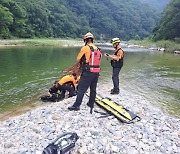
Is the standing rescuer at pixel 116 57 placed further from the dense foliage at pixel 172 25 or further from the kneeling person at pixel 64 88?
the dense foliage at pixel 172 25

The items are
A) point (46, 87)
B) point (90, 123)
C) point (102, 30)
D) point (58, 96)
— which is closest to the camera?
point (90, 123)

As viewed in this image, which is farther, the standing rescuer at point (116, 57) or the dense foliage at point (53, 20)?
the dense foliage at point (53, 20)

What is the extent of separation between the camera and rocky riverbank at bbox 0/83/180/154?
699cm

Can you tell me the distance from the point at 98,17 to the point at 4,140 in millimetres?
192961

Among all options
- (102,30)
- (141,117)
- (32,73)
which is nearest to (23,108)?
(141,117)

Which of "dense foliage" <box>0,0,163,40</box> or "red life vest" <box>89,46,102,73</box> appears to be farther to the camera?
"dense foliage" <box>0,0,163,40</box>

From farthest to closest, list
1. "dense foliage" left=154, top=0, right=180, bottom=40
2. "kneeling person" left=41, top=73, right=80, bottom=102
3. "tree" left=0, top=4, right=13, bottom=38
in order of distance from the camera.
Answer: "dense foliage" left=154, top=0, right=180, bottom=40 → "tree" left=0, top=4, right=13, bottom=38 → "kneeling person" left=41, top=73, right=80, bottom=102

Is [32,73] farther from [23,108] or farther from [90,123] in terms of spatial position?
[90,123]

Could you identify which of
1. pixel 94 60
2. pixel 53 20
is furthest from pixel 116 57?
pixel 53 20

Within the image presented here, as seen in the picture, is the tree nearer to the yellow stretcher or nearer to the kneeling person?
the kneeling person

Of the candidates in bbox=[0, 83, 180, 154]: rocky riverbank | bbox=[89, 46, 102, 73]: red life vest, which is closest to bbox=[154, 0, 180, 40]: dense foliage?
bbox=[89, 46, 102, 73]: red life vest

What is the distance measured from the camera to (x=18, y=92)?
15266mm

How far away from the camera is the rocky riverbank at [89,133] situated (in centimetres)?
699

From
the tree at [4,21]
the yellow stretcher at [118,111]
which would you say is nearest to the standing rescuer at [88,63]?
the yellow stretcher at [118,111]
